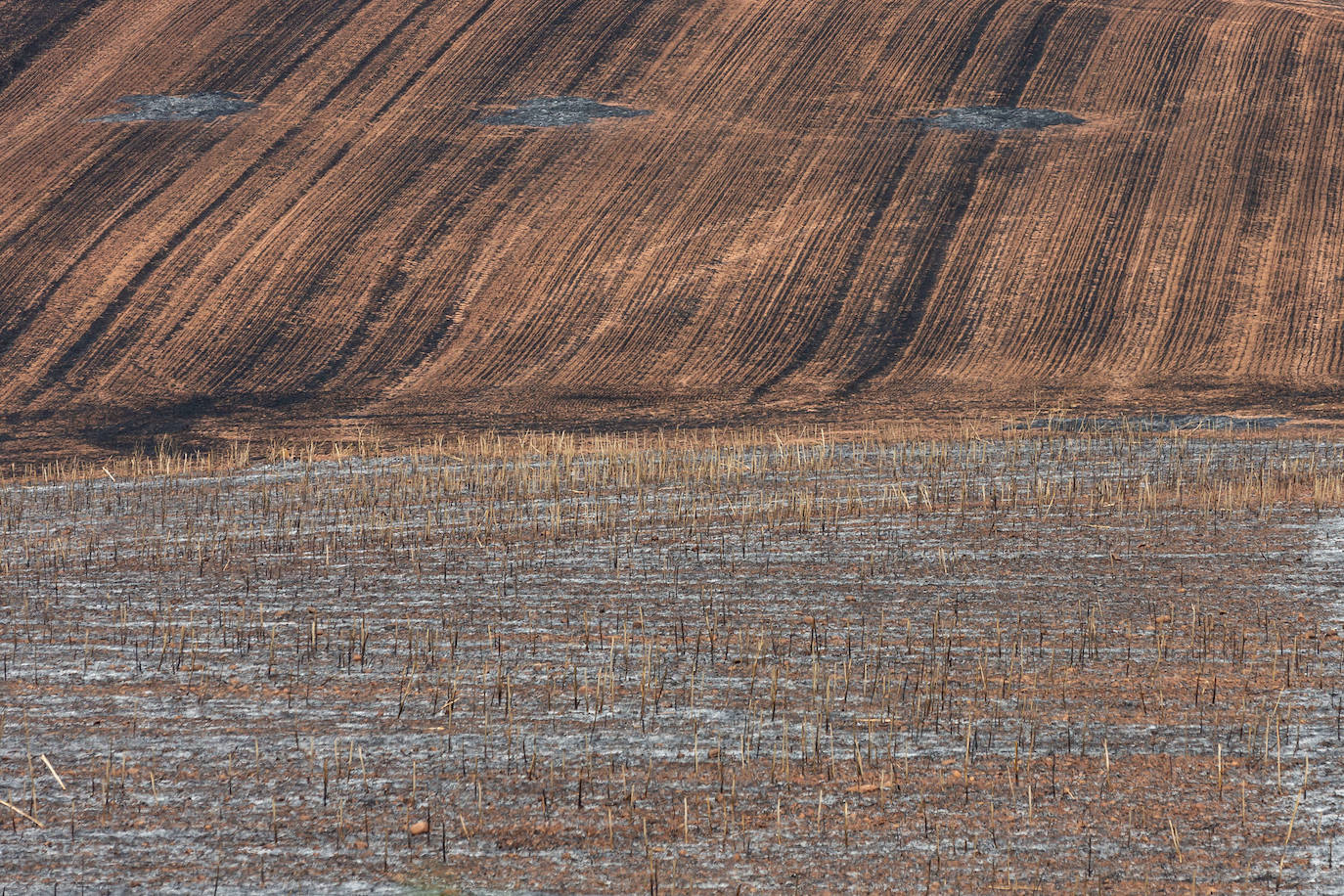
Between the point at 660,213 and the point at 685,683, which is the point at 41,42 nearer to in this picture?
the point at 660,213

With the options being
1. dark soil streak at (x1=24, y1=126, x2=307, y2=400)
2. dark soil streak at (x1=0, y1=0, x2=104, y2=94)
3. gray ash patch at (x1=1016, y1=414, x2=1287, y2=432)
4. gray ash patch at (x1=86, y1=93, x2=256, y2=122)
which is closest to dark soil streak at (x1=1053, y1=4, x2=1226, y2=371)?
gray ash patch at (x1=1016, y1=414, x2=1287, y2=432)

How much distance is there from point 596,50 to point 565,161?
19.5 ft

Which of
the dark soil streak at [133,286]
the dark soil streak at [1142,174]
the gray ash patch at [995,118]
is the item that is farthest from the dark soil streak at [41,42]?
the dark soil streak at [1142,174]

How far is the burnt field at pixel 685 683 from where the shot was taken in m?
7.37

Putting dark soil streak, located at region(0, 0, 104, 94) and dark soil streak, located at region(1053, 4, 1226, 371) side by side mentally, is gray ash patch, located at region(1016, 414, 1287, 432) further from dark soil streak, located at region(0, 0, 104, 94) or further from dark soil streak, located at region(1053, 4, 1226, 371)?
dark soil streak, located at region(0, 0, 104, 94)

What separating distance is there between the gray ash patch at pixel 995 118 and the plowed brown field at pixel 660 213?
0.43m

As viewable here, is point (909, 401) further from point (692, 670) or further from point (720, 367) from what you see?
point (692, 670)

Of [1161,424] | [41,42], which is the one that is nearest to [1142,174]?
[1161,424]

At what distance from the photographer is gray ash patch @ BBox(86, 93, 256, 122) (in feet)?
111

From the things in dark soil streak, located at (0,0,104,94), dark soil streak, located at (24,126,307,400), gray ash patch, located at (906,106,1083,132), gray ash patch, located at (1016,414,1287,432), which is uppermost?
dark soil streak, located at (0,0,104,94)

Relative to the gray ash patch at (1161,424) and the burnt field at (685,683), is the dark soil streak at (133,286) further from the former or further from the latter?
the gray ash patch at (1161,424)

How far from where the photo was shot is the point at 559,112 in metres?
34.2

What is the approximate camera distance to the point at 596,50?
36.6 meters

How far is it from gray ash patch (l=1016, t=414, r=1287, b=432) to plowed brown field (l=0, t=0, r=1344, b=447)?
4.78 feet
